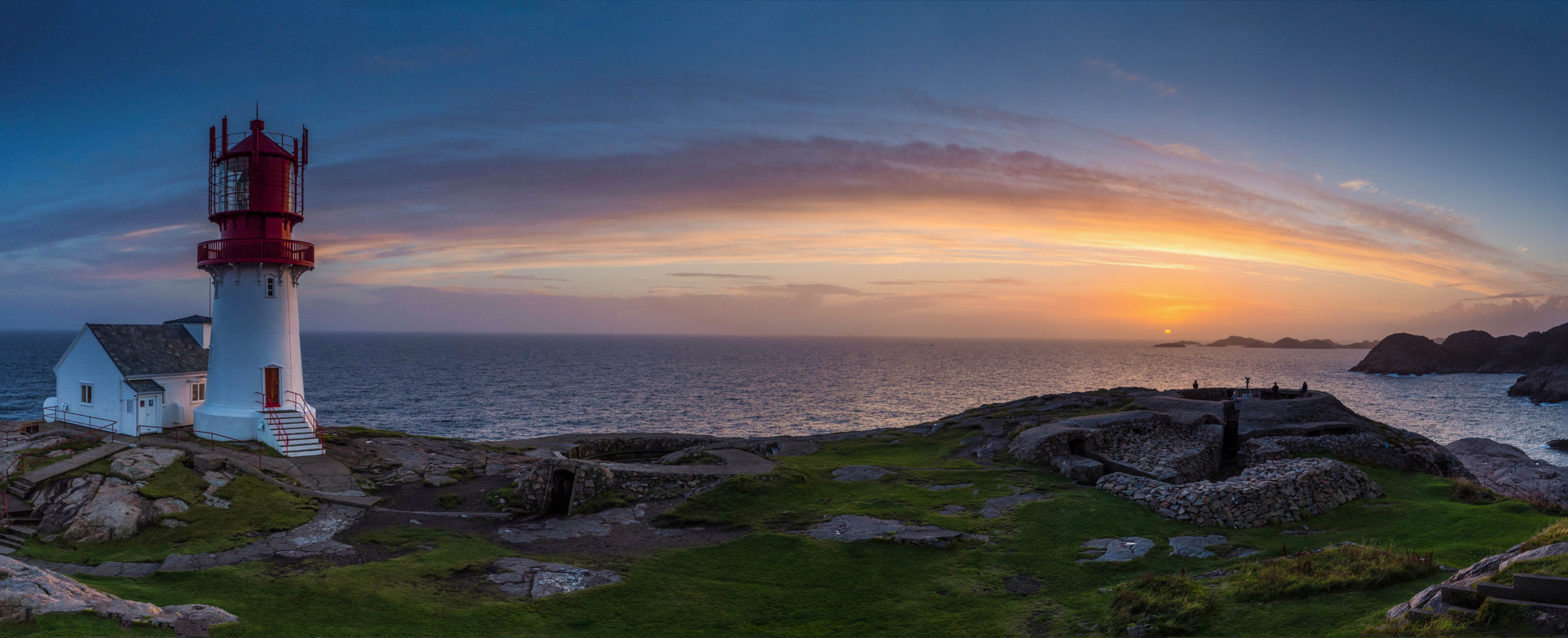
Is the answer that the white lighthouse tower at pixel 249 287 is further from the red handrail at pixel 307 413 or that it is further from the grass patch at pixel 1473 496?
the grass patch at pixel 1473 496

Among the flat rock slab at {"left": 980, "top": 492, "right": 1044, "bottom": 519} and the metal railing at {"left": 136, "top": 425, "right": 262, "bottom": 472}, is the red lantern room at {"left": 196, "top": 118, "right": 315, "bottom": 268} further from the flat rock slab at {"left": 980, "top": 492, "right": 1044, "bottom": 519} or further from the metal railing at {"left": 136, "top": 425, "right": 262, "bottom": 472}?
the flat rock slab at {"left": 980, "top": 492, "right": 1044, "bottom": 519}

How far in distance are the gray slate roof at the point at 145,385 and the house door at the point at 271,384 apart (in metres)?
4.37

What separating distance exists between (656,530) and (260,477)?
1553 centimetres

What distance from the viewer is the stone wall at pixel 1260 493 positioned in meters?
19.2

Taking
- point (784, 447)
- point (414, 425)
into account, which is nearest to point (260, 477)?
point (784, 447)

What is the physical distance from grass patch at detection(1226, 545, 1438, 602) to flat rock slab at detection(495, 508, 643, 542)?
53.4 ft

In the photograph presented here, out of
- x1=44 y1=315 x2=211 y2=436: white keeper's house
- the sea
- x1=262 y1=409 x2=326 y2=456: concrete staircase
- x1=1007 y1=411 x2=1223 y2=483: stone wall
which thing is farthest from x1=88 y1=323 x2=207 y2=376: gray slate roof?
x1=1007 y1=411 x2=1223 y2=483: stone wall

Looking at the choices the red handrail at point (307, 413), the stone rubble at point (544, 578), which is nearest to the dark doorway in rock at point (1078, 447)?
the stone rubble at point (544, 578)

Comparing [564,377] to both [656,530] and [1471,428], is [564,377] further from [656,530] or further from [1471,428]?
[1471,428]

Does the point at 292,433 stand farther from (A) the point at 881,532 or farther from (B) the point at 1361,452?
(B) the point at 1361,452

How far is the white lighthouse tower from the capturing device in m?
32.2

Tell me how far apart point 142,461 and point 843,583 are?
24652 millimetres

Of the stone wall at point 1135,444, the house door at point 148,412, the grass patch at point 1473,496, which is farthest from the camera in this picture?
the house door at point 148,412

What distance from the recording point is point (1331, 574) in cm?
1187
